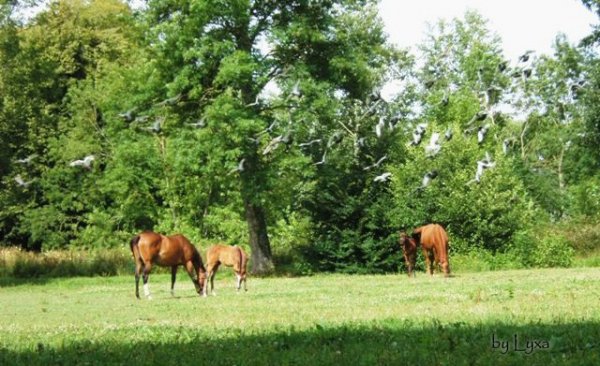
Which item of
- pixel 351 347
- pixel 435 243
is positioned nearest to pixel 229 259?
pixel 435 243

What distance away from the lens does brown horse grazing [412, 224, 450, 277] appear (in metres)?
28.9

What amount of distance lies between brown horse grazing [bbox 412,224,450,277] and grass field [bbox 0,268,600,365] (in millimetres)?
10683

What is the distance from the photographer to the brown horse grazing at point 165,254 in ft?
76.5

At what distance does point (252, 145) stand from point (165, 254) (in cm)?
1150

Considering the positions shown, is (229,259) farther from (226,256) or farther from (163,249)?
(163,249)

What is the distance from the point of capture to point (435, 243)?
29531mm

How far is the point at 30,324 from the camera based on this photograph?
14742mm

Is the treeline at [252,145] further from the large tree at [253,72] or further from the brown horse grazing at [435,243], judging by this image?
the brown horse grazing at [435,243]

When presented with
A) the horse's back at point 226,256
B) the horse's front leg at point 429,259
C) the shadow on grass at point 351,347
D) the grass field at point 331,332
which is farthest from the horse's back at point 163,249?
the shadow on grass at point 351,347

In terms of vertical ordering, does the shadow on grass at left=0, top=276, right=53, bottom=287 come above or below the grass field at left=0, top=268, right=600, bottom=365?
above

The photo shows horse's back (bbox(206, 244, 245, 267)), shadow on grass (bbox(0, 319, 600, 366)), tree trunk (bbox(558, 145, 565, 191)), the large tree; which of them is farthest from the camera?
tree trunk (bbox(558, 145, 565, 191))

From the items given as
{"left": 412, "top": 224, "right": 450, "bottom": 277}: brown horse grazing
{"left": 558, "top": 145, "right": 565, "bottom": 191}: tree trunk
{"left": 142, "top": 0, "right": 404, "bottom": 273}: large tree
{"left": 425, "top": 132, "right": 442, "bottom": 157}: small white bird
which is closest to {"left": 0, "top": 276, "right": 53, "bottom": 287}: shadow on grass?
{"left": 142, "top": 0, "right": 404, "bottom": 273}: large tree

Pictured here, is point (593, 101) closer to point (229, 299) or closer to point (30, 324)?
point (229, 299)

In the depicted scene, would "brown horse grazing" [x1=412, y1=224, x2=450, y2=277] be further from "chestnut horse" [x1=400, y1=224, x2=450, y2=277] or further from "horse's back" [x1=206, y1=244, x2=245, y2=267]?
"horse's back" [x1=206, y1=244, x2=245, y2=267]
